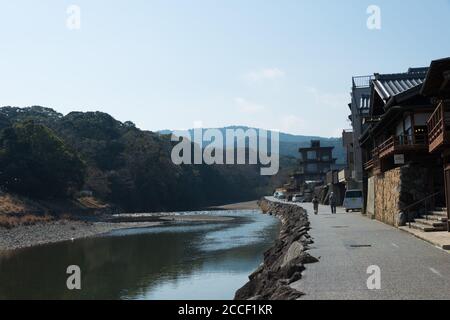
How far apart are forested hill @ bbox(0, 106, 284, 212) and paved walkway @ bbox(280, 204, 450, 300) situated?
56.1 meters

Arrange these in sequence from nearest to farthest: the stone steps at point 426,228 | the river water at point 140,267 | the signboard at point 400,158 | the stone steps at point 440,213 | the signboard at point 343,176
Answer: the stone steps at point 426,228 → the stone steps at point 440,213 → the river water at point 140,267 → the signboard at point 400,158 → the signboard at point 343,176

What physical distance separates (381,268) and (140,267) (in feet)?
52.8

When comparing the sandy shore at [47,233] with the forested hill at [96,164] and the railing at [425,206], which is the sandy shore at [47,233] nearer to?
the forested hill at [96,164]

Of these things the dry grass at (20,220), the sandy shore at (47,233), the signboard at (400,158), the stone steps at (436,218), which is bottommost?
the sandy shore at (47,233)

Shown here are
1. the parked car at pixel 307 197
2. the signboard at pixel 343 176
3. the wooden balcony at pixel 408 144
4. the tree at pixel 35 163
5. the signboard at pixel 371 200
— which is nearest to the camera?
the wooden balcony at pixel 408 144

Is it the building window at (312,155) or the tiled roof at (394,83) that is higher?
the building window at (312,155)

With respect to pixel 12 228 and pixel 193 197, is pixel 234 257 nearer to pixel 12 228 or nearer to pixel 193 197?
pixel 12 228

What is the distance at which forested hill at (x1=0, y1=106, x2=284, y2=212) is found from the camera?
65.3 metres

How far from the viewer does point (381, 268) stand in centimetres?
1084

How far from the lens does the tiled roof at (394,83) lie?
25.4 metres

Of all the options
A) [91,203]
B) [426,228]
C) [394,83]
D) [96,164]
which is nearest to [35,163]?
[91,203]

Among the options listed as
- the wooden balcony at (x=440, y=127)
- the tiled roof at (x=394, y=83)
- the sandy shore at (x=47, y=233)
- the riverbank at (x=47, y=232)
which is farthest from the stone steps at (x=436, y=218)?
the sandy shore at (x=47, y=233)

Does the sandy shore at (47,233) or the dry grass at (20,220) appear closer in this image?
the sandy shore at (47,233)

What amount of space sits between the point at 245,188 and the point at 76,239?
10637 centimetres
